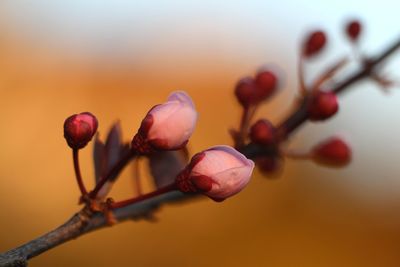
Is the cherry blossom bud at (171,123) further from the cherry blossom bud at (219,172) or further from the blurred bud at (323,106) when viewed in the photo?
the blurred bud at (323,106)

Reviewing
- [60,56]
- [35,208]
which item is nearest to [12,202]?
[35,208]

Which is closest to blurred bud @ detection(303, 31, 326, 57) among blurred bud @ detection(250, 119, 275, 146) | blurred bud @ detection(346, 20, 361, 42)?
blurred bud @ detection(346, 20, 361, 42)

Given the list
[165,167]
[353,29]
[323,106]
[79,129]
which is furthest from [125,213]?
[353,29]

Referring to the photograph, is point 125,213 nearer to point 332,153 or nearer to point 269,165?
point 269,165

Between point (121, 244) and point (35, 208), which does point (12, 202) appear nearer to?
point (35, 208)

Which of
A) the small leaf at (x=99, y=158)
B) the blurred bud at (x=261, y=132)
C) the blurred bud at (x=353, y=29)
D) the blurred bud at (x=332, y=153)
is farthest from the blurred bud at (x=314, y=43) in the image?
the small leaf at (x=99, y=158)
